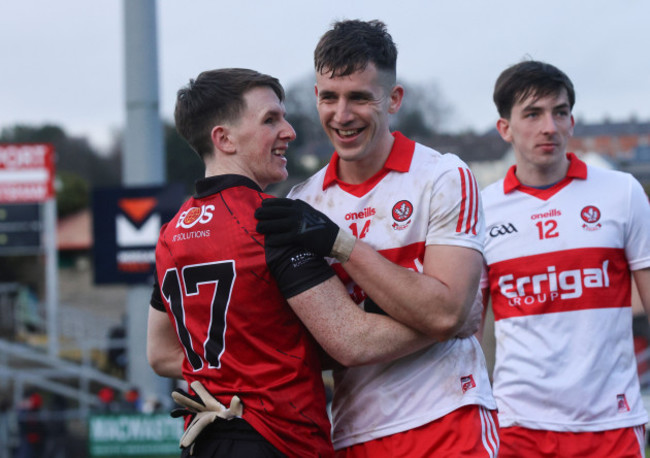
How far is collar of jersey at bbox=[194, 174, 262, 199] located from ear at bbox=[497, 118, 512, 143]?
68.4 inches

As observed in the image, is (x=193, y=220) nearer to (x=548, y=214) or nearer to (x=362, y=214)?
(x=362, y=214)

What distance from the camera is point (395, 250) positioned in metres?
3.12

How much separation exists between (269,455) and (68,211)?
4263cm

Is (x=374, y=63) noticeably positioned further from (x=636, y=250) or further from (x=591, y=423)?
(x=591, y=423)

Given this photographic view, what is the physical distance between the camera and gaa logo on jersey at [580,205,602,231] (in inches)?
156

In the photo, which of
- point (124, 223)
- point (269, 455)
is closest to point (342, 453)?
point (269, 455)

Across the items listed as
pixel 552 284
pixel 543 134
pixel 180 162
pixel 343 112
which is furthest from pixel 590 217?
pixel 180 162

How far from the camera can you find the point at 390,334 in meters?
2.89

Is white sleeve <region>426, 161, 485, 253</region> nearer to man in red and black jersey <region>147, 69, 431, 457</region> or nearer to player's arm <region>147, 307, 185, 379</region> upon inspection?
man in red and black jersey <region>147, 69, 431, 457</region>

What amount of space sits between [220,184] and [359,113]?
564mm

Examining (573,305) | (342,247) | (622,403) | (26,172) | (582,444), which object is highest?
(342,247)

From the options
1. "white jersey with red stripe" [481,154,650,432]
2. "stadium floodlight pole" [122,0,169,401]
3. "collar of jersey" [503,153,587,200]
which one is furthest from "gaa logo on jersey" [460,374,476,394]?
"stadium floodlight pole" [122,0,169,401]

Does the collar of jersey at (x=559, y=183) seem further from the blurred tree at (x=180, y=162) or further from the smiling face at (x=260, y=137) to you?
the blurred tree at (x=180, y=162)

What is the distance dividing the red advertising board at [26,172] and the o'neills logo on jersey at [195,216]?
1812 centimetres
